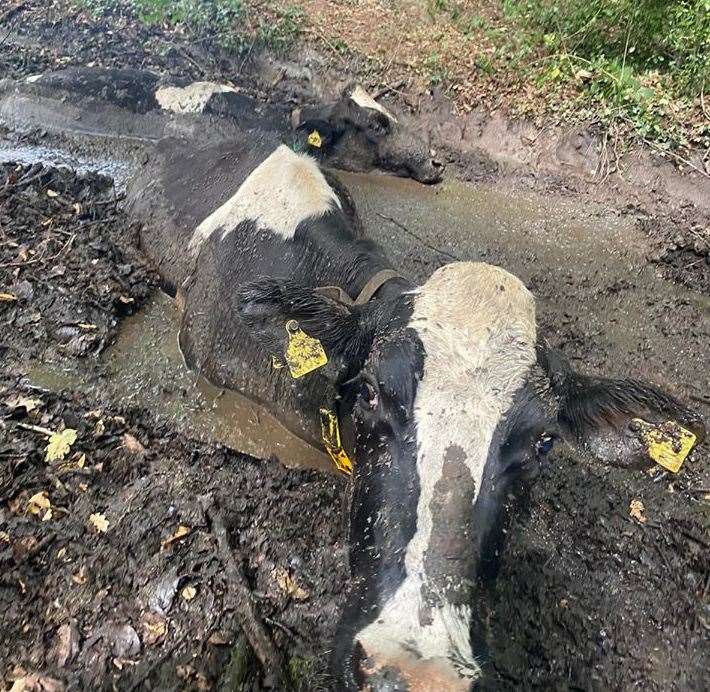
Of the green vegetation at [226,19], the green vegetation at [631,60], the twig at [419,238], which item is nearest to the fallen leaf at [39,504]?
the twig at [419,238]

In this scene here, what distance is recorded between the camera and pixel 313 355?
11.2 feet

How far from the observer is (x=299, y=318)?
11.2 ft

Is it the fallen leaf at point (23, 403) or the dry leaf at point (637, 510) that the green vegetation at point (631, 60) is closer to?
the dry leaf at point (637, 510)

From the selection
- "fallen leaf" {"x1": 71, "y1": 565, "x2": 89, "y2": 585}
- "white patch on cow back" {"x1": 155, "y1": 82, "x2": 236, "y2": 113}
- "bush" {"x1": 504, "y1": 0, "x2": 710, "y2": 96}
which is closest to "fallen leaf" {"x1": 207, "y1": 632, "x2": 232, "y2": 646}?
"fallen leaf" {"x1": 71, "y1": 565, "x2": 89, "y2": 585}

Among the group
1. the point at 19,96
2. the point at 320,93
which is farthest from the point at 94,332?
the point at 320,93

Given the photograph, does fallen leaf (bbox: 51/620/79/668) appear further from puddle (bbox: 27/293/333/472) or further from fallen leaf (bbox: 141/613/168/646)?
puddle (bbox: 27/293/333/472)

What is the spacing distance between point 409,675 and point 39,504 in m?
2.72

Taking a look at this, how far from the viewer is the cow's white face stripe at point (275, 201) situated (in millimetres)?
4898

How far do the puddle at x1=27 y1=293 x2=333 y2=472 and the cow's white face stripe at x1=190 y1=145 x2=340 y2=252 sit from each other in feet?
3.44

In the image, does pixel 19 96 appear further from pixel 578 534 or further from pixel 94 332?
pixel 578 534

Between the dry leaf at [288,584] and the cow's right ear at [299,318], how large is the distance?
130cm

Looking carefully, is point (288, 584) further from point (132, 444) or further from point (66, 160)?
point (66, 160)

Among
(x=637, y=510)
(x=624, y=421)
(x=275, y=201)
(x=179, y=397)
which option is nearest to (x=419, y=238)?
(x=275, y=201)

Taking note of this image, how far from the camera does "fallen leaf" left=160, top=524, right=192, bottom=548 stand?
11.8 ft
